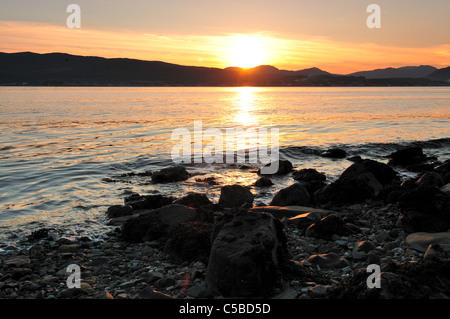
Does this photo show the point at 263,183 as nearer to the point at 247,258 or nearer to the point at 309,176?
the point at 309,176

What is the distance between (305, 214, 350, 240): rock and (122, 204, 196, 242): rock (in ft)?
10.9

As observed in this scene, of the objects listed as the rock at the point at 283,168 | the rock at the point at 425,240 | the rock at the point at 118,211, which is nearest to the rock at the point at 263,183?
the rock at the point at 283,168

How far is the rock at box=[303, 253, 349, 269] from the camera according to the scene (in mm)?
7859

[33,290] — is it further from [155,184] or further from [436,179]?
[436,179]

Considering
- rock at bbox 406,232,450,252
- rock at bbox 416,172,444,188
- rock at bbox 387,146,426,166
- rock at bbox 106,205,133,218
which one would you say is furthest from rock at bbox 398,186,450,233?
rock at bbox 387,146,426,166

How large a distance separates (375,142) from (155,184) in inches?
786

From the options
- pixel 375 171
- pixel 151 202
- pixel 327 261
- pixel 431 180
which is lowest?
pixel 327 261

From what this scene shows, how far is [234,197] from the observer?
44.0 feet

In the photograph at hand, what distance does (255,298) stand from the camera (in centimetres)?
651

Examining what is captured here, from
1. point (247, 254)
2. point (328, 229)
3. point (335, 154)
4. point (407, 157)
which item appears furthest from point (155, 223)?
point (407, 157)

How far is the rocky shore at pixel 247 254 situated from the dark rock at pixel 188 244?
0.02m

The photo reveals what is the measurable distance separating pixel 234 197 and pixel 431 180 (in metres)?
7.77
